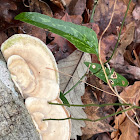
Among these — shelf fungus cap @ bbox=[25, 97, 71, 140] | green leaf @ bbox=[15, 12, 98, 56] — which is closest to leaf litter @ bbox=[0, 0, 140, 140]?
shelf fungus cap @ bbox=[25, 97, 71, 140]

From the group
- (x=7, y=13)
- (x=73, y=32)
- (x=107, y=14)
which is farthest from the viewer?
(x=107, y=14)

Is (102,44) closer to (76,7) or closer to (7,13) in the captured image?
(76,7)

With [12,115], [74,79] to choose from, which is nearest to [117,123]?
[74,79]

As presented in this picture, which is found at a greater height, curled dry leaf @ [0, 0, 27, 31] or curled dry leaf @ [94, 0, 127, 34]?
curled dry leaf @ [0, 0, 27, 31]

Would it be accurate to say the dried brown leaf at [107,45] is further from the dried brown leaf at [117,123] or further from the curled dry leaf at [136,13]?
the dried brown leaf at [117,123]

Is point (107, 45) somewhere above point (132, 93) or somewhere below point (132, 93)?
above

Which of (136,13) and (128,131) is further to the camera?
(136,13)

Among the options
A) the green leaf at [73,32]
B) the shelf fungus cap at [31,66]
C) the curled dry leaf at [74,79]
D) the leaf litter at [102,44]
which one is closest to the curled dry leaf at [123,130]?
the leaf litter at [102,44]

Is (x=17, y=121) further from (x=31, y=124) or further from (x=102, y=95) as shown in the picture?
(x=102, y=95)

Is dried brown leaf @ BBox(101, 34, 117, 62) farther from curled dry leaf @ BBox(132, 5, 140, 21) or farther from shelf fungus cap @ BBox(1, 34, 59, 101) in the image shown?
shelf fungus cap @ BBox(1, 34, 59, 101)
